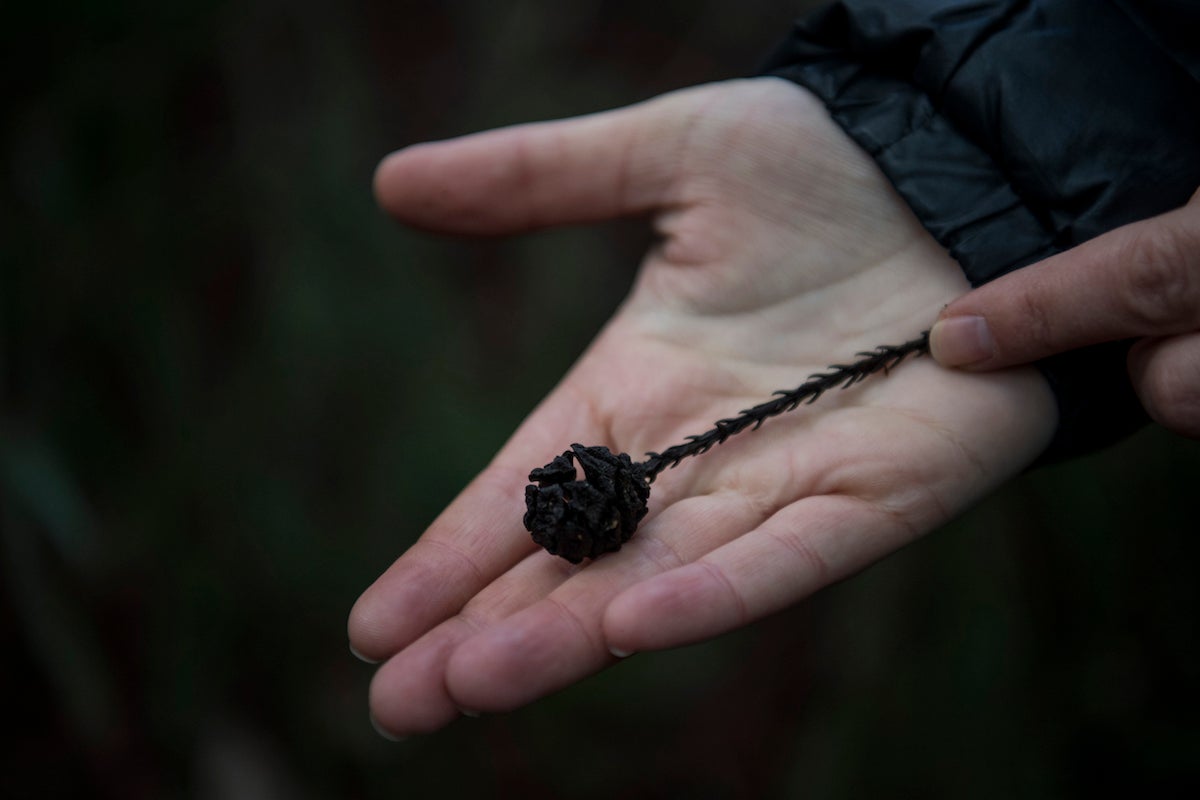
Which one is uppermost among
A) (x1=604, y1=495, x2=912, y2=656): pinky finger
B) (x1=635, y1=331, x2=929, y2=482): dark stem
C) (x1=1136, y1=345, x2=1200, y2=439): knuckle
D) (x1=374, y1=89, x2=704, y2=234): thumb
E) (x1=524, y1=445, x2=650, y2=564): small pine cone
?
(x1=374, y1=89, x2=704, y2=234): thumb

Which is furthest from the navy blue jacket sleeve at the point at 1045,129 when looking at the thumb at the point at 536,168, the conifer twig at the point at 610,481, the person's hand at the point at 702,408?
the thumb at the point at 536,168

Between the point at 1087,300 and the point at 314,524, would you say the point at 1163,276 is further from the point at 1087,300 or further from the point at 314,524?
the point at 314,524

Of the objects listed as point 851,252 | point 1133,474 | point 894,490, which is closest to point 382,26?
point 851,252

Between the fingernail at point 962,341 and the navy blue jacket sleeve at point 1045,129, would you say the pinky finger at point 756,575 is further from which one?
the navy blue jacket sleeve at point 1045,129

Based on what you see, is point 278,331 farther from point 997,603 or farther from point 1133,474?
point 1133,474

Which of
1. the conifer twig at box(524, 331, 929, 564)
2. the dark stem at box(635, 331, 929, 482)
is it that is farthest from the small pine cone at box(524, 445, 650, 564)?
the dark stem at box(635, 331, 929, 482)

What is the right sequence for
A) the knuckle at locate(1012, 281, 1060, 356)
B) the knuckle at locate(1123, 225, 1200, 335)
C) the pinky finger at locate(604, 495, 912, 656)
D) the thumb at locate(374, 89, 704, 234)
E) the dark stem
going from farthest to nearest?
the thumb at locate(374, 89, 704, 234) < the dark stem < the knuckle at locate(1012, 281, 1060, 356) < the knuckle at locate(1123, 225, 1200, 335) < the pinky finger at locate(604, 495, 912, 656)

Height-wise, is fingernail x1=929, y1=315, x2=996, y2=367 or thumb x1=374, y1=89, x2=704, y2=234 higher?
thumb x1=374, y1=89, x2=704, y2=234

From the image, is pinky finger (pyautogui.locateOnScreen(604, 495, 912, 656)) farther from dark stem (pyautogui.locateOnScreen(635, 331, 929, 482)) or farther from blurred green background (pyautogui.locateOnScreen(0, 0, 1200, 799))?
blurred green background (pyautogui.locateOnScreen(0, 0, 1200, 799))
